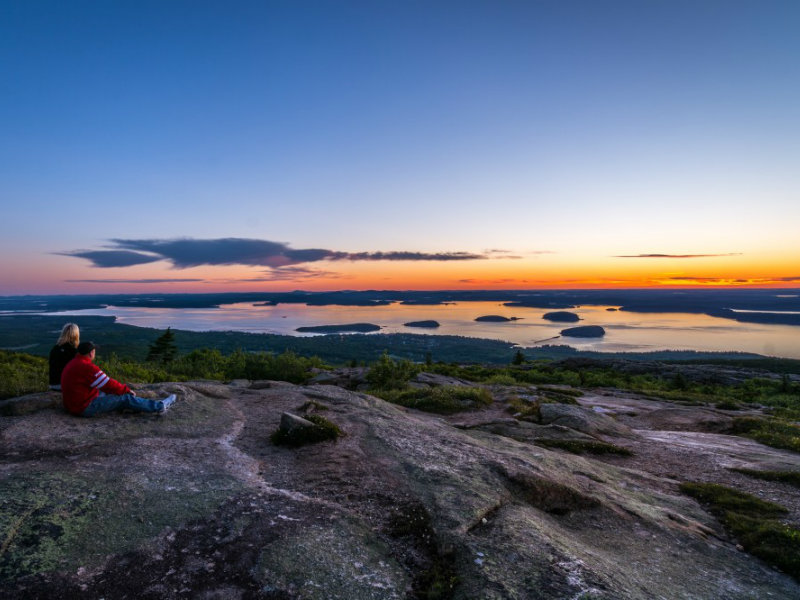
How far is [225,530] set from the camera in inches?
230

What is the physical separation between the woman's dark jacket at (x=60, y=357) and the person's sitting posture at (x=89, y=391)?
56 centimetres

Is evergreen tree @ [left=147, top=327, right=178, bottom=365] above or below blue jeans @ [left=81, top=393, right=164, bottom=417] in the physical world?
below

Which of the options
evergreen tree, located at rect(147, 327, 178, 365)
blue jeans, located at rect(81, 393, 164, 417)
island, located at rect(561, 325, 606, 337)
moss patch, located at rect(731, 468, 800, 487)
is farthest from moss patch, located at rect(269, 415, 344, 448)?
island, located at rect(561, 325, 606, 337)

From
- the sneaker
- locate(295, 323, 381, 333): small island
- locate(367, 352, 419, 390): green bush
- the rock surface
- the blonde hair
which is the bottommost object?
locate(295, 323, 381, 333): small island

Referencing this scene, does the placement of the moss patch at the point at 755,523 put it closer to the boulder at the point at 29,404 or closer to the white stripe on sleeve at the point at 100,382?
the white stripe on sleeve at the point at 100,382

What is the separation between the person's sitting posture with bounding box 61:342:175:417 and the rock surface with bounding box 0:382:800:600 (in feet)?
0.90

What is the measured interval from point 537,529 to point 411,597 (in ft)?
8.76

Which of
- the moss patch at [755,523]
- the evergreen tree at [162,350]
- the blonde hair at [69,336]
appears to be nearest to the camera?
the moss patch at [755,523]

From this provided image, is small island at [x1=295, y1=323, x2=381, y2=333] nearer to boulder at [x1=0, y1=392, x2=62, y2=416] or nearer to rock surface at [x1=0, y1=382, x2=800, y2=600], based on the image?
boulder at [x1=0, y1=392, x2=62, y2=416]

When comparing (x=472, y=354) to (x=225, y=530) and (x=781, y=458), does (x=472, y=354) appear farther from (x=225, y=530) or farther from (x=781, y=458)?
(x=225, y=530)

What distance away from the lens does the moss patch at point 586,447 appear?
13219 mm

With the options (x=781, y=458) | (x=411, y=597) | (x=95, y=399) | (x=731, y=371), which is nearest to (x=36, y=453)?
(x=95, y=399)

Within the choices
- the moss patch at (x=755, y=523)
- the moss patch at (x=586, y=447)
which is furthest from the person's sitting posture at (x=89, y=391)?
the moss patch at (x=755, y=523)

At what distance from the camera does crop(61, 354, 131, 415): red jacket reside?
9.57 metres
